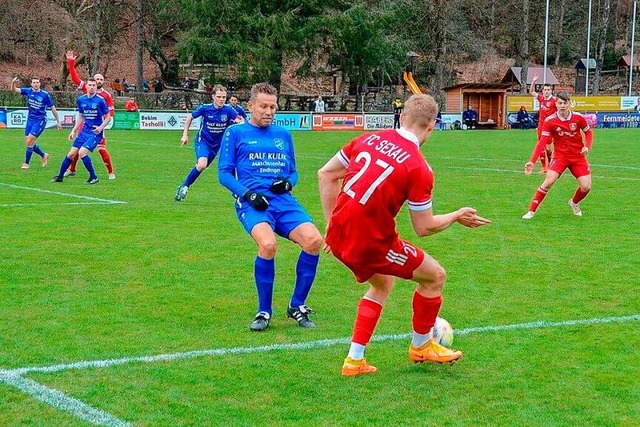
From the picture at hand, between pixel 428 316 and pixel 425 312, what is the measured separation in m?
0.04

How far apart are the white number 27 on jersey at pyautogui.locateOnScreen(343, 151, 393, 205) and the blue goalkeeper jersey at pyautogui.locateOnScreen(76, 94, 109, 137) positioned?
46.0ft

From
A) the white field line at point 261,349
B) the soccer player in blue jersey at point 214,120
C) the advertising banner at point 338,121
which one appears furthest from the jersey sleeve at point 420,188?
the advertising banner at point 338,121

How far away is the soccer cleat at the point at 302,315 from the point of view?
7.40 meters

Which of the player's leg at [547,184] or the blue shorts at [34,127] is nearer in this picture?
the player's leg at [547,184]

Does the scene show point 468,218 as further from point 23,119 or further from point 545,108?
point 23,119

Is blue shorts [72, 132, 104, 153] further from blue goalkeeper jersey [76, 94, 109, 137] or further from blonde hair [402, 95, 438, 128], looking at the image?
blonde hair [402, 95, 438, 128]

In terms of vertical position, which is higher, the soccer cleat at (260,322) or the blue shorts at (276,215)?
the blue shorts at (276,215)

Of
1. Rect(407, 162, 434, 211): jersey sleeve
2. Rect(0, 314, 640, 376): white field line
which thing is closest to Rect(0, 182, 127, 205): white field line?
Rect(0, 314, 640, 376): white field line

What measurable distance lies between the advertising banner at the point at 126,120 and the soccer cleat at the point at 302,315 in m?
37.3

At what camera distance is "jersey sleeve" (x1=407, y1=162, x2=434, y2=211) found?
5633 millimetres

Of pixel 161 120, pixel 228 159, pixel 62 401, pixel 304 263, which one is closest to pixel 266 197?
pixel 228 159

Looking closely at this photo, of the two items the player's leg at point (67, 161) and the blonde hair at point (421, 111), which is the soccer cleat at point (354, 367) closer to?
the blonde hair at point (421, 111)

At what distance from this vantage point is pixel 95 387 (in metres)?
5.73

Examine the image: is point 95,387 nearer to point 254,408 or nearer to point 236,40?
point 254,408
